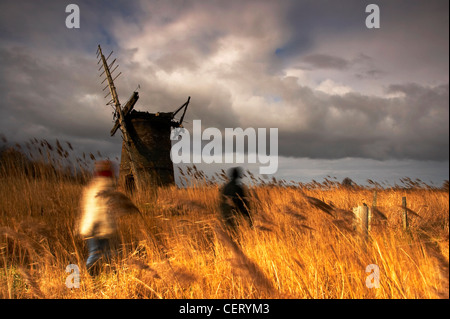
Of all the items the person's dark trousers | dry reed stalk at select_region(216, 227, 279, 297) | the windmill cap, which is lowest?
the person's dark trousers

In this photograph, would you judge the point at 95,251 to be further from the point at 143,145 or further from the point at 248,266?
the point at 143,145

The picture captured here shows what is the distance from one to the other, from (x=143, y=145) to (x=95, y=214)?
25.3ft

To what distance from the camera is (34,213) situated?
16.8ft

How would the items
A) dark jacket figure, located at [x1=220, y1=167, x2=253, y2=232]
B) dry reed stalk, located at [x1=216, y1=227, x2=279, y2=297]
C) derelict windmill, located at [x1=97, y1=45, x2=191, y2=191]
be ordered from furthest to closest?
1. derelict windmill, located at [x1=97, y1=45, x2=191, y2=191]
2. dark jacket figure, located at [x1=220, y1=167, x2=253, y2=232]
3. dry reed stalk, located at [x1=216, y1=227, x2=279, y2=297]

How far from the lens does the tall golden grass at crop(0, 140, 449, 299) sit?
2.21 m

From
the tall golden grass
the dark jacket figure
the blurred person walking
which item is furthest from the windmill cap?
the dark jacket figure

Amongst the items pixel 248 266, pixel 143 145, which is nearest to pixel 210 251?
pixel 248 266

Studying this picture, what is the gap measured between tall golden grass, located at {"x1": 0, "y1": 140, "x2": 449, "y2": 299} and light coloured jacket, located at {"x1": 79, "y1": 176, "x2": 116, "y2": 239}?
321 mm

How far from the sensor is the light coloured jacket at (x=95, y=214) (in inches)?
134

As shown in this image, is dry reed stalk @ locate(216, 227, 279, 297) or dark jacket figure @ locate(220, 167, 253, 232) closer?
dry reed stalk @ locate(216, 227, 279, 297)

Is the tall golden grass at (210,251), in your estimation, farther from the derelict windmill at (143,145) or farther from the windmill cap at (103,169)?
the derelict windmill at (143,145)

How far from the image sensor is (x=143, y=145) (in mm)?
10914

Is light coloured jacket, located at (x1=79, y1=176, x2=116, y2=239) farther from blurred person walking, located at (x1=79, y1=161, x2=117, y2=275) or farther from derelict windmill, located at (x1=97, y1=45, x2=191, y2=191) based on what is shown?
derelict windmill, located at (x1=97, y1=45, x2=191, y2=191)

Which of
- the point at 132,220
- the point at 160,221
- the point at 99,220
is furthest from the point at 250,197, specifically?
the point at 99,220
